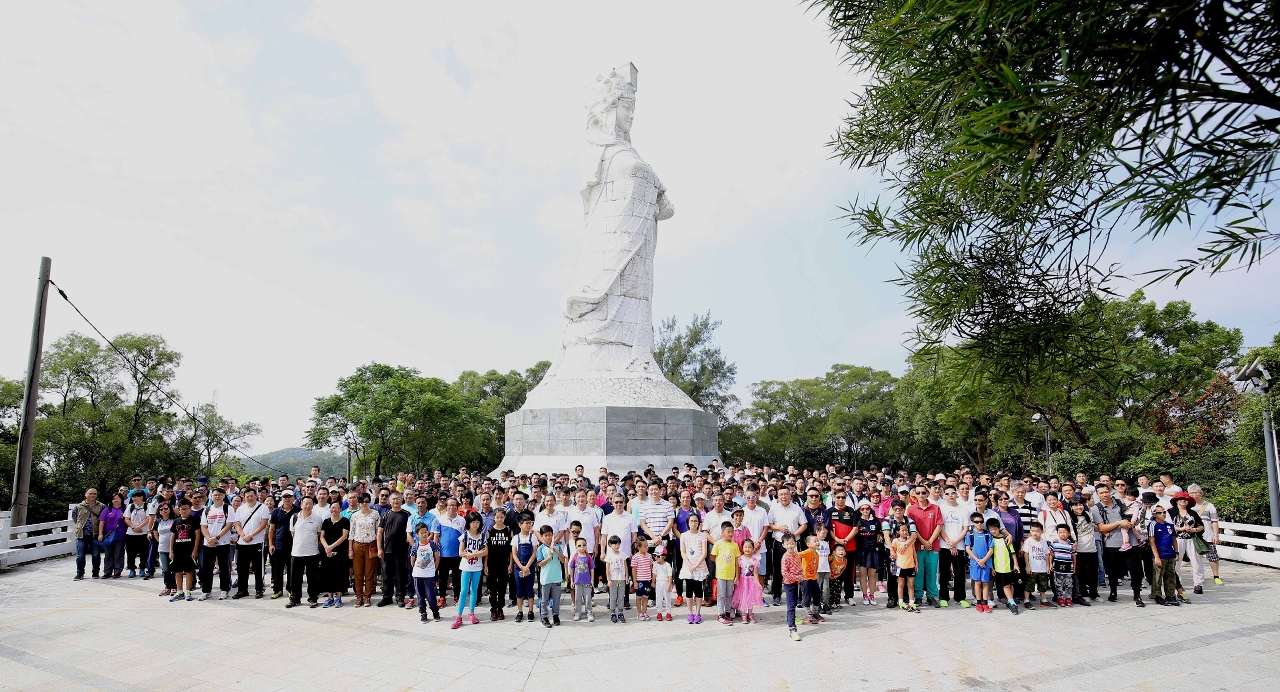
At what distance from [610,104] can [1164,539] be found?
50.4ft

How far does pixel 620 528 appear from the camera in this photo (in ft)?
27.2

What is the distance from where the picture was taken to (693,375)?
148ft

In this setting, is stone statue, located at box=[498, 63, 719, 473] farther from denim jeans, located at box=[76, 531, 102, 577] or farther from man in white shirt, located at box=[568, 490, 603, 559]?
denim jeans, located at box=[76, 531, 102, 577]

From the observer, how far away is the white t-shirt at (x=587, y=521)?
8.62m

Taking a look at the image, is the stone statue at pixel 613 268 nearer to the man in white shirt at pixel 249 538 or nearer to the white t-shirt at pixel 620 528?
the man in white shirt at pixel 249 538

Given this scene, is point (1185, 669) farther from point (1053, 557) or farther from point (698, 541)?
point (698, 541)

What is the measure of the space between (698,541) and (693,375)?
3702 cm

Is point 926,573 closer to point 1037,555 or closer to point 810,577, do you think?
point 1037,555

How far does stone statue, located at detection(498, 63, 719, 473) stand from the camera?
16375mm

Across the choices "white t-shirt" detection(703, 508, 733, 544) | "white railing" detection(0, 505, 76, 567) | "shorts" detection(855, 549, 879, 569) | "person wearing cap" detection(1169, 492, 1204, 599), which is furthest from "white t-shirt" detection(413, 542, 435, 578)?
"person wearing cap" detection(1169, 492, 1204, 599)

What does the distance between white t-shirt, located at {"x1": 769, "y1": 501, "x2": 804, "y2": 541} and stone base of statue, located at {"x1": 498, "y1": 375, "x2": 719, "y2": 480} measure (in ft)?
23.7

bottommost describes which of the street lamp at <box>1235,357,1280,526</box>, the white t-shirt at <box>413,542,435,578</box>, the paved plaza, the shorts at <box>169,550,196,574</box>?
the paved plaza

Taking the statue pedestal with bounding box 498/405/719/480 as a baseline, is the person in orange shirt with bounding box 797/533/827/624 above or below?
below

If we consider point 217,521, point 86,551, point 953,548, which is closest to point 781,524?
point 953,548
